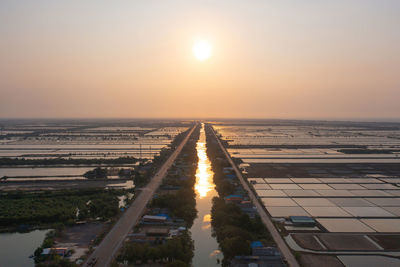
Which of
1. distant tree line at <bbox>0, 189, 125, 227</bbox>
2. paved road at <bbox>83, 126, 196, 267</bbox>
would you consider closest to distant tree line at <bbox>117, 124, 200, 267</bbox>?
paved road at <bbox>83, 126, 196, 267</bbox>

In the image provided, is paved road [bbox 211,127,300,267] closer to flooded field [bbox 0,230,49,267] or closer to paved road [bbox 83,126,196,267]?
paved road [bbox 83,126,196,267]

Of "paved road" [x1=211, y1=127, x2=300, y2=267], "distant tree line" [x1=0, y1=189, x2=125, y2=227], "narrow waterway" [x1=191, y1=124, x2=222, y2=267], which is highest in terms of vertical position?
"distant tree line" [x1=0, y1=189, x2=125, y2=227]

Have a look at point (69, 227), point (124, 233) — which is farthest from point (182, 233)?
point (69, 227)

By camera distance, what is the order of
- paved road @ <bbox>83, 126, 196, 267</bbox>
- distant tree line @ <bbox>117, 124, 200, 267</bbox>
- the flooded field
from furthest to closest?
1. the flooded field
2. paved road @ <bbox>83, 126, 196, 267</bbox>
3. distant tree line @ <bbox>117, 124, 200, 267</bbox>

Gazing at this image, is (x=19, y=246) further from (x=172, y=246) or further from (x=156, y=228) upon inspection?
(x=172, y=246)

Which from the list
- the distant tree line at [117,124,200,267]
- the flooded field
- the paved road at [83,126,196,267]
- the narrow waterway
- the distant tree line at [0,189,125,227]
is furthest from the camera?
the distant tree line at [0,189,125,227]

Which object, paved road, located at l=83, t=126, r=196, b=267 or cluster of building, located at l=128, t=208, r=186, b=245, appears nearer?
paved road, located at l=83, t=126, r=196, b=267

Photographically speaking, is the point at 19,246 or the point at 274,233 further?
the point at 274,233

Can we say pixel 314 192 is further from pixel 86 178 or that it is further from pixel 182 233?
pixel 86 178

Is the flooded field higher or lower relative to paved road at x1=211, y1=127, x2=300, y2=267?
lower

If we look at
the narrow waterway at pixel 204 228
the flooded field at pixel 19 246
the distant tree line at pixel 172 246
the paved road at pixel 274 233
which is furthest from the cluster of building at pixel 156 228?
the paved road at pixel 274 233

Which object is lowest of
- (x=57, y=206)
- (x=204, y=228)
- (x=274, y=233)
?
(x=204, y=228)

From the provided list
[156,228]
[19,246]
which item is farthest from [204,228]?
[19,246]
